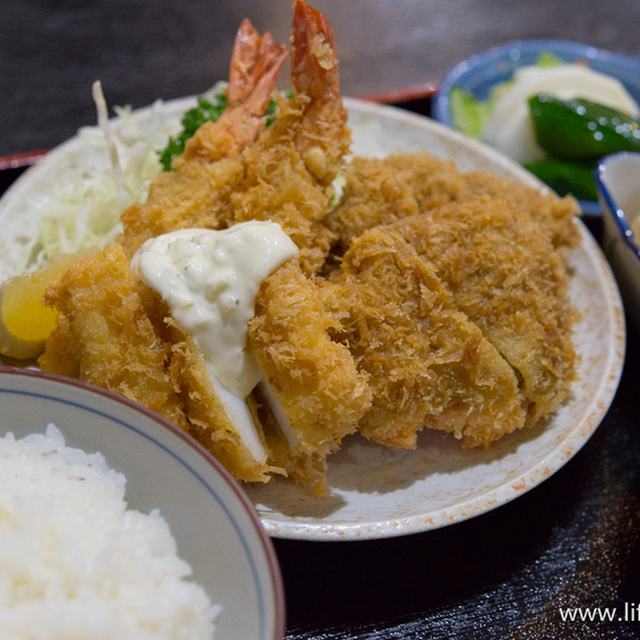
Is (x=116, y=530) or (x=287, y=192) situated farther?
(x=287, y=192)

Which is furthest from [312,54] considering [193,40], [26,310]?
[193,40]

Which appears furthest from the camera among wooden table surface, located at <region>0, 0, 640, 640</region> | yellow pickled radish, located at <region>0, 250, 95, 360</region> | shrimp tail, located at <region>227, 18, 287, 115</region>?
shrimp tail, located at <region>227, 18, 287, 115</region>

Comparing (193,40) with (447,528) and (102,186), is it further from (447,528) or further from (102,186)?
(447,528)

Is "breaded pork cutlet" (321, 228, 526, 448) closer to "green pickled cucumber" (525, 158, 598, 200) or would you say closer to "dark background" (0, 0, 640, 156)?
"green pickled cucumber" (525, 158, 598, 200)

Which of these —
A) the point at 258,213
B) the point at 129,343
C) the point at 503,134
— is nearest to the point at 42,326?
the point at 129,343

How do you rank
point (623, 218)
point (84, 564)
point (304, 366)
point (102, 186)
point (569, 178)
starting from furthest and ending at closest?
point (569, 178), point (102, 186), point (623, 218), point (304, 366), point (84, 564)

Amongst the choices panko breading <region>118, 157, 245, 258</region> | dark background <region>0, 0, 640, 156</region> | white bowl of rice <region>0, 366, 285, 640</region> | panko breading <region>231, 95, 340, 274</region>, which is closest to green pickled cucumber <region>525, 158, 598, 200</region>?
dark background <region>0, 0, 640, 156</region>

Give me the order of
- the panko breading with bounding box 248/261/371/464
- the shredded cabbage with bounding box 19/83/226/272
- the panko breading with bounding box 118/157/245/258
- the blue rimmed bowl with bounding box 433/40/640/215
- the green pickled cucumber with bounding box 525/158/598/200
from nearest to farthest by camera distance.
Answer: the panko breading with bounding box 248/261/371/464 → the panko breading with bounding box 118/157/245/258 → the shredded cabbage with bounding box 19/83/226/272 → the green pickled cucumber with bounding box 525/158/598/200 → the blue rimmed bowl with bounding box 433/40/640/215

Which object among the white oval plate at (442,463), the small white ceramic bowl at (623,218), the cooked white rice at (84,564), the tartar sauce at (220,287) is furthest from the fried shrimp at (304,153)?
the small white ceramic bowl at (623,218)

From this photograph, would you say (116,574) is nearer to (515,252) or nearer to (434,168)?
(515,252)
